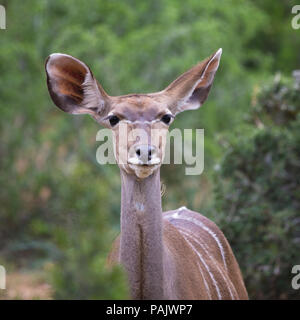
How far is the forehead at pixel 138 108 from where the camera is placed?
3.44 meters

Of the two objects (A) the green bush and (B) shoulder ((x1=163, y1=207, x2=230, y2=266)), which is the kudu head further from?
(A) the green bush

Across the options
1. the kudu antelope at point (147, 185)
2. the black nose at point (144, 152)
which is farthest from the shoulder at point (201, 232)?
the black nose at point (144, 152)

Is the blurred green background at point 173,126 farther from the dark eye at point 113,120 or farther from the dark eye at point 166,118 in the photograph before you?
the dark eye at point 166,118

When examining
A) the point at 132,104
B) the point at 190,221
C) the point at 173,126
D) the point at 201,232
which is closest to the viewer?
the point at 132,104

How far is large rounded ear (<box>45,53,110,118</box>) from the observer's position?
3.62m

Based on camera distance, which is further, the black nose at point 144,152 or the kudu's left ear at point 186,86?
the kudu's left ear at point 186,86

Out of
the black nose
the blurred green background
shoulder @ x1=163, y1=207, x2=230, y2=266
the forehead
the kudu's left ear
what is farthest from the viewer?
the blurred green background

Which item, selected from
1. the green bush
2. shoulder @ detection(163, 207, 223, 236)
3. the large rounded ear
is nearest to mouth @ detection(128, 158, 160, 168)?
the large rounded ear

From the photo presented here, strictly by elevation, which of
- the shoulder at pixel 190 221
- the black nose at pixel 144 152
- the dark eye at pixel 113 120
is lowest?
the black nose at pixel 144 152

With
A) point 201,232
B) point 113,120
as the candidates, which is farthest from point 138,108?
point 201,232

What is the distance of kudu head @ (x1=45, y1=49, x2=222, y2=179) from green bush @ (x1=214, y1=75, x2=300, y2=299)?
1.76 meters

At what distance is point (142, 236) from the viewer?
11.1 ft

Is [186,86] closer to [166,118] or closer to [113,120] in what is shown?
[166,118]

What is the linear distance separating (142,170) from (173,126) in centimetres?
593
